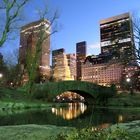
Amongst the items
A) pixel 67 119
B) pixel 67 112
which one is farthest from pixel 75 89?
pixel 67 119

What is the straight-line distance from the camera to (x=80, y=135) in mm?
5949

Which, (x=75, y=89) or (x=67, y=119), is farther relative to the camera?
(x=75, y=89)

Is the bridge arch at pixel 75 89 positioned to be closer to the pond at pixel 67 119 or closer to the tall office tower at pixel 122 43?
the tall office tower at pixel 122 43

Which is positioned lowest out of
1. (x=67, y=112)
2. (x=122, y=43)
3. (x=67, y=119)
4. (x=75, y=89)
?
(x=67, y=119)

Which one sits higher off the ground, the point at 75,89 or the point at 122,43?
the point at 122,43

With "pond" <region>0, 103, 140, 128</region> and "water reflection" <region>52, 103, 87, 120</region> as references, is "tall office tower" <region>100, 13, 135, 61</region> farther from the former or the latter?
"pond" <region>0, 103, 140, 128</region>

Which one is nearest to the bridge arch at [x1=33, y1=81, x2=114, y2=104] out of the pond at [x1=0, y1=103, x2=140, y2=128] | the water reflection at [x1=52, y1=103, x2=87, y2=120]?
the water reflection at [x1=52, y1=103, x2=87, y2=120]

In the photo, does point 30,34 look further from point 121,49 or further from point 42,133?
point 42,133

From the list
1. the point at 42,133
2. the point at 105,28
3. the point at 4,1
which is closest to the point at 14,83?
the point at 105,28

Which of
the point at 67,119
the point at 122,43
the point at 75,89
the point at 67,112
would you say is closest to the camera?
the point at 67,119

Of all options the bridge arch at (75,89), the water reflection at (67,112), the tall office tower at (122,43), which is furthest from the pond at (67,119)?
the bridge arch at (75,89)

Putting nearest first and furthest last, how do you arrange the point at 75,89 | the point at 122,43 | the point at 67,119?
the point at 67,119 → the point at 122,43 → the point at 75,89

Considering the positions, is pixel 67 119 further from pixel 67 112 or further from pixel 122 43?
pixel 122 43

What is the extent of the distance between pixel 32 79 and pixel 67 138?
37385mm
